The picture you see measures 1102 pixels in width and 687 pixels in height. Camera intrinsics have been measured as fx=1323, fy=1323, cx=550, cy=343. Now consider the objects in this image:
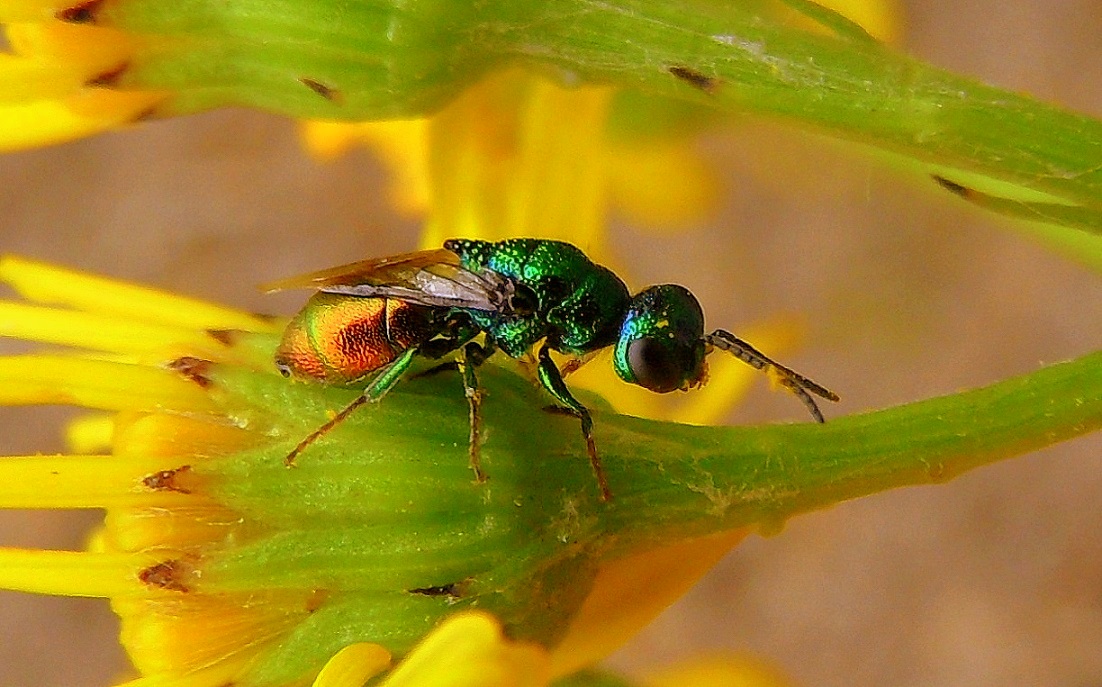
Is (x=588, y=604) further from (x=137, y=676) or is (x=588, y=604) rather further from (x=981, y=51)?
(x=981, y=51)

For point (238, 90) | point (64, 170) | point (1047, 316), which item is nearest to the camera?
point (238, 90)

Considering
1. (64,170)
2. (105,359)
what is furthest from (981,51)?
(105,359)

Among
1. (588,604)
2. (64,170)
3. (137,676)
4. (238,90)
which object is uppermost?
(238,90)

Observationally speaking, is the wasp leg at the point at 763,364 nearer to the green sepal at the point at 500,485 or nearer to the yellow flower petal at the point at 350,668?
the green sepal at the point at 500,485

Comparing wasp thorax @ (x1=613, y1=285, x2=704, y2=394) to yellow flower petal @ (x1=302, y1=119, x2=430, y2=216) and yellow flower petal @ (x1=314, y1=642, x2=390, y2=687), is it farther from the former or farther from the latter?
yellow flower petal @ (x1=302, y1=119, x2=430, y2=216)

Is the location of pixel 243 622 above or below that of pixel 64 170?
above

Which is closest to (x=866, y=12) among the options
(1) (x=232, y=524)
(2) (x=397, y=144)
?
(2) (x=397, y=144)
